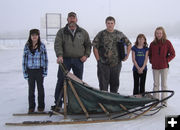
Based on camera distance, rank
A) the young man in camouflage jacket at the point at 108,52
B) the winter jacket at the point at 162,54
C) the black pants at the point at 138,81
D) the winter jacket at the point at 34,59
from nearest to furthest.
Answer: the winter jacket at the point at 34,59 → the winter jacket at the point at 162,54 → the young man in camouflage jacket at the point at 108,52 → the black pants at the point at 138,81

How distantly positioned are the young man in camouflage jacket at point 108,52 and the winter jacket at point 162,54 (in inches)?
22.3

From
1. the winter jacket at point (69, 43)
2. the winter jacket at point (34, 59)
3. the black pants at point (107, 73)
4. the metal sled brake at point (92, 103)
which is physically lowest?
the metal sled brake at point (92, 103)

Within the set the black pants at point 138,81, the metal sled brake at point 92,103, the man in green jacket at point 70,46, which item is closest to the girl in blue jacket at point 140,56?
the black pants at point 138,81

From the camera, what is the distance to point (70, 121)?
3428 mm

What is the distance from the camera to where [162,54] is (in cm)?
410

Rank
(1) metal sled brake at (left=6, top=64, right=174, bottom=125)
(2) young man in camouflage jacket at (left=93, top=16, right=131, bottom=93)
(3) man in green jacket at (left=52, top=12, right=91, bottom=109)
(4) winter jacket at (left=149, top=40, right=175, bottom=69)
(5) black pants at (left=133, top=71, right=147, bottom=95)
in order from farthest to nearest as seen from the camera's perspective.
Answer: (5) black pants at (left=133, top=71, right=147, bottom=95) < (2) young man in camouflage jacket at (left=93, top=16, right=131, bottom=93) < (4) winter jacket at (left=149, top=40, right=175, bottom=69) < (3) man in green jacket at (left=52, top=12, right=91, bottom=109) < (1) metal sled brake at (left=6, top=64, right=174, bottom=125)

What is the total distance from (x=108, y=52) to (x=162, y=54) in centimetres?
109

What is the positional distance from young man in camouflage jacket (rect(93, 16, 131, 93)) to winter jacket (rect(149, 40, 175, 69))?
0.57 m

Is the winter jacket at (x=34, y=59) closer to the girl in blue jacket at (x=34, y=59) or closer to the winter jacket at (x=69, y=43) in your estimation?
the girl in blue jacket at (x=34, y=59)

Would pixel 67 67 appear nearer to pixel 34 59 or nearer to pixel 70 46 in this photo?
pixel 70 46

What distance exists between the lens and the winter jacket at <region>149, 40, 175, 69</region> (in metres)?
4.09

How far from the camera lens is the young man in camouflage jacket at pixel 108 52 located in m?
4.20

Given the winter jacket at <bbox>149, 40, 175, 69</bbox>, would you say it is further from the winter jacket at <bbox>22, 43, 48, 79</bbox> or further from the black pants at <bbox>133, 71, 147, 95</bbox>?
the winter jacket at <bbox>22, 43, 48, 79</bbox>

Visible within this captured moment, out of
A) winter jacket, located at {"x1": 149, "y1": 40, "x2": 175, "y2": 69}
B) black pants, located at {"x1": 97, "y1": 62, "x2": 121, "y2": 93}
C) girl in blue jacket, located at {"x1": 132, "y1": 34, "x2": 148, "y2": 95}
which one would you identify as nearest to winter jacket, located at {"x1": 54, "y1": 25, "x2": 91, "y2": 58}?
black pants, located at {"x1": 97, "y1": 62, "x2": 121, "y2": 93}
